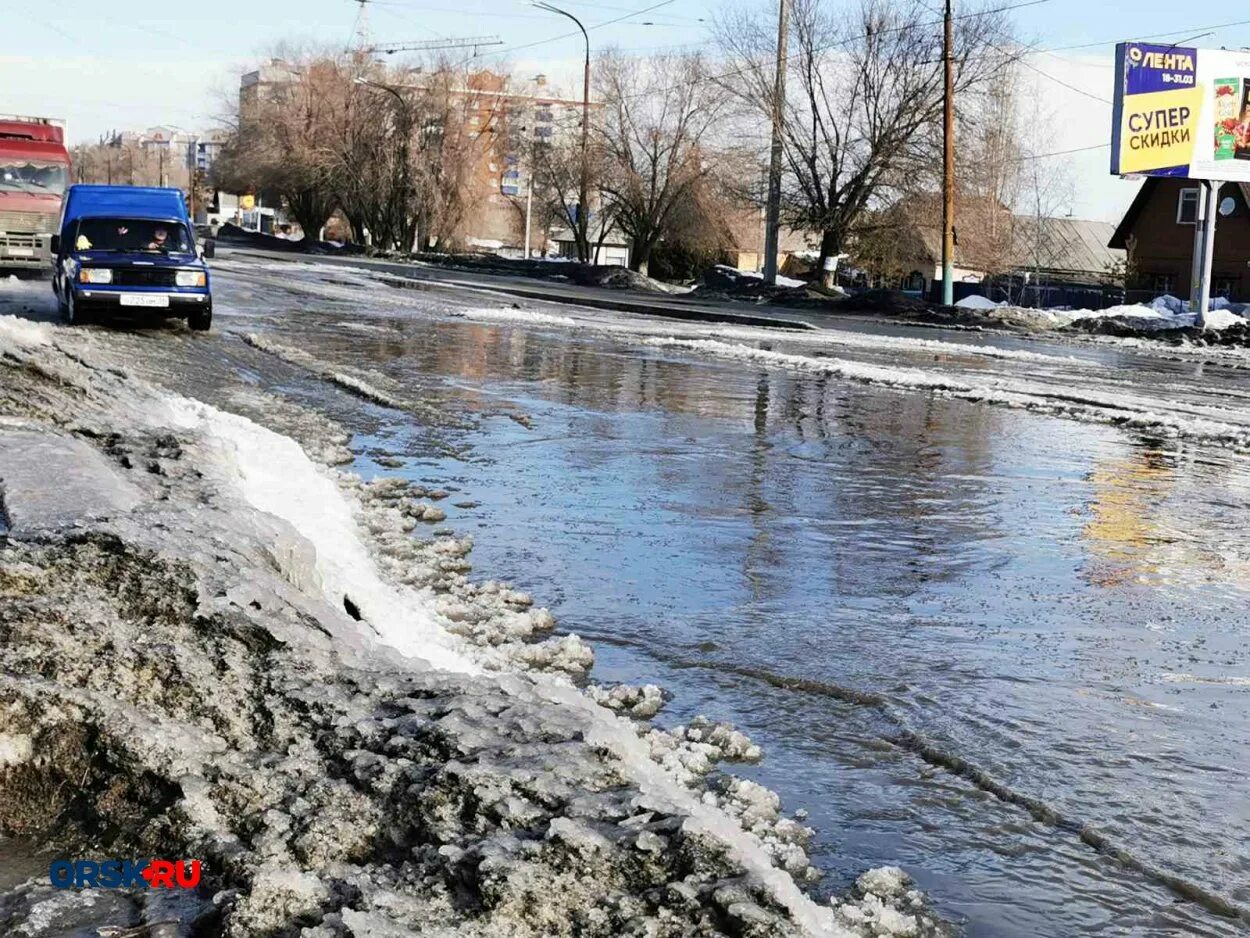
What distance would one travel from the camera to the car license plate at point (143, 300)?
19.8m

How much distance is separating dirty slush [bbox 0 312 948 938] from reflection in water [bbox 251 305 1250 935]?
0.38 m

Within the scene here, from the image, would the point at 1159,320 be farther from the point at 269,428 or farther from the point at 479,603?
the point at 479,603

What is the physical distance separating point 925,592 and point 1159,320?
33460 millimetres

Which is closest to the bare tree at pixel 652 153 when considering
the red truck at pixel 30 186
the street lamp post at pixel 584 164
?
the street lamp post at pixel 584 164

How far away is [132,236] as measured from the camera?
21.2 m

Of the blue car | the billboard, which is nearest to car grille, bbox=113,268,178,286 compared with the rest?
the blue car

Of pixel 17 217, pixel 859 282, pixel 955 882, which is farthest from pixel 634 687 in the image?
pixel 859 282

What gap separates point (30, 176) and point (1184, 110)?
93.2 ft

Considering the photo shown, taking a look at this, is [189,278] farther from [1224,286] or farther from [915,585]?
[1224,286]

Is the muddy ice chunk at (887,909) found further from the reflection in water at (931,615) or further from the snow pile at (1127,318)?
the snow pile at (1127,318)

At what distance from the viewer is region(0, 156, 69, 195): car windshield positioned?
32.3 meters

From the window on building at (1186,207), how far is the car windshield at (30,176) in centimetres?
4551

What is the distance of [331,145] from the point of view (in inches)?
3290

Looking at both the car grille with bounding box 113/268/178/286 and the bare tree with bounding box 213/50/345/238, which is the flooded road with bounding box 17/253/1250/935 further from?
the bare tree with bounding box 213/50/345/238
